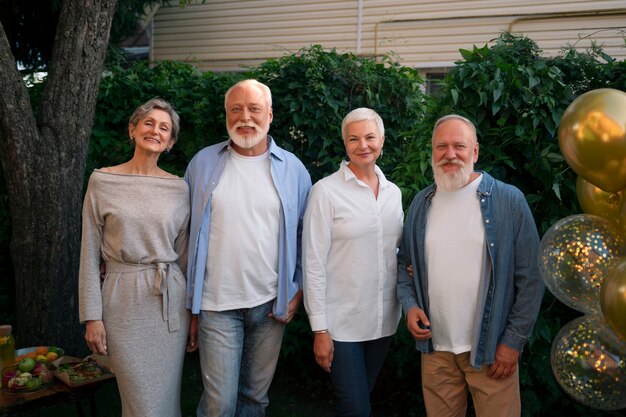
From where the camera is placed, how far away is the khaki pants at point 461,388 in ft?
8.84

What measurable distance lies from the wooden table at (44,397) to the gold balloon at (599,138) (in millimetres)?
2699

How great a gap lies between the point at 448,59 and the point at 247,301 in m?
6.44

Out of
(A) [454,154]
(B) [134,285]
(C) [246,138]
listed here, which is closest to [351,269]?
(A) [454,154]

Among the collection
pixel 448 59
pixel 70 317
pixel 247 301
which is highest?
pixel 448 59

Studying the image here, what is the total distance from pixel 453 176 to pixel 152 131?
1482mm

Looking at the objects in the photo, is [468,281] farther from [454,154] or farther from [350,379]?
[350,379]

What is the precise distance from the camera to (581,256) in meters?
2.18

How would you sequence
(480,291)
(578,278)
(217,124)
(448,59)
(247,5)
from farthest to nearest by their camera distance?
(247,5)
(448,59)
(217,124)
(480,291)
(578,278)

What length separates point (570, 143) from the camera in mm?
2092

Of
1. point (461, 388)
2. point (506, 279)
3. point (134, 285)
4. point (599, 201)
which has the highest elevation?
point (599, 201)

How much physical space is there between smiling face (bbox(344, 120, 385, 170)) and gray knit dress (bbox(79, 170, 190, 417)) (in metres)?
0.95

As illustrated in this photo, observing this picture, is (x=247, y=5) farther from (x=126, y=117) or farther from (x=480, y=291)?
(x=480, y=291)

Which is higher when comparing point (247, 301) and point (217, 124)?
point (217, 124)

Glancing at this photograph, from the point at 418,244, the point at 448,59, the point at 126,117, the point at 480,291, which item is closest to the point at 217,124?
the point at 126,117
